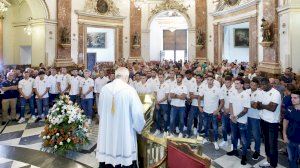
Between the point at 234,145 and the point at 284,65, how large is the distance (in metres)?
5.30

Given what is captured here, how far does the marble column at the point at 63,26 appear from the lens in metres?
13.8

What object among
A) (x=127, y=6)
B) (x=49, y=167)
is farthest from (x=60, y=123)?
(x=127, y=6)

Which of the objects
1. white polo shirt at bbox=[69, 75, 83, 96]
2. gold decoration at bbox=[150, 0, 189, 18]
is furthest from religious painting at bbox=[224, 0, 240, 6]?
white polo shirt at bbox=[69, 75, 83, 96]

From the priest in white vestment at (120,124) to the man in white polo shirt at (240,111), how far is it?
8.84 feet

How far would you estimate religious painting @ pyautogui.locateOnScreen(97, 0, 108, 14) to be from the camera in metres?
16.5

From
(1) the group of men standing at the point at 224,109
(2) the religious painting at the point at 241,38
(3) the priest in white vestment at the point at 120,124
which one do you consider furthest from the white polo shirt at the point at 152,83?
(2) the religious painting at the point at 241,38

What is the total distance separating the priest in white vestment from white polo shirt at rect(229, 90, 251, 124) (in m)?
2.72

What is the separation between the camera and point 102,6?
656 inches

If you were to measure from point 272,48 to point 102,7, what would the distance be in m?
10.3

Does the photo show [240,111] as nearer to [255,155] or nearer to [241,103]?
[241,103]

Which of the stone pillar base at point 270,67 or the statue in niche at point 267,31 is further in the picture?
the statue in niche at point 267,31

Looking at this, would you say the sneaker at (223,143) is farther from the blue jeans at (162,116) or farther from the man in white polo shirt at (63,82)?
the man in white polo shirt at (63,82)

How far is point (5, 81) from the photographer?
28.2ft

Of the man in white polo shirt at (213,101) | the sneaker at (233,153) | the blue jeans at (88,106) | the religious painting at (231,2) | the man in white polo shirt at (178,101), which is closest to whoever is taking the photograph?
the sneaker at (233,153)
